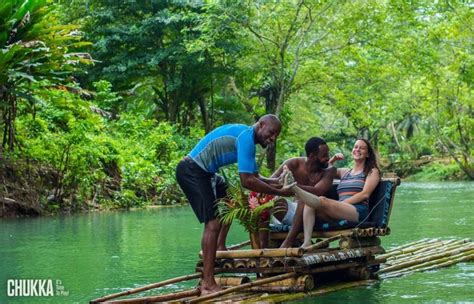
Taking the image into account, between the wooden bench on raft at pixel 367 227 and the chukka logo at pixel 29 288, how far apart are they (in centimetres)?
223

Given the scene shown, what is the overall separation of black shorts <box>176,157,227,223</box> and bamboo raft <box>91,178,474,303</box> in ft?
1.39

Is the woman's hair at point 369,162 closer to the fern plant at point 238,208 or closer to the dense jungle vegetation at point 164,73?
the fern plant at point 238,208

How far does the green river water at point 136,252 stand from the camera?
762 centimetres

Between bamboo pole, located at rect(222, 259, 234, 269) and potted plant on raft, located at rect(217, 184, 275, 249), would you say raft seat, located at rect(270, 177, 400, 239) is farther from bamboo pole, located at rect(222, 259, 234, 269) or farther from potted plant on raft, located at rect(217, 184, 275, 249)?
bamboo pole, located at rect(222, 259, 234, 269)

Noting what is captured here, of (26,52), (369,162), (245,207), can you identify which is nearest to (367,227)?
(369,162)

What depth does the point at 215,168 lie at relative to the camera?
7.34 meters

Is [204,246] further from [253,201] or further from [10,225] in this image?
[10,225]

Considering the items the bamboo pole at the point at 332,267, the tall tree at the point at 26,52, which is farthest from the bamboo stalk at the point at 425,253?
the tall tree at the point at 26,52

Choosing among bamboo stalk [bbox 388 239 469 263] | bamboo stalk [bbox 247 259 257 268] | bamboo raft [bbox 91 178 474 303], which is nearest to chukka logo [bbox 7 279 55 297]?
bamboo raft [bbox 91 178 474 303]

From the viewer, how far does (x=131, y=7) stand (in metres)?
29.3

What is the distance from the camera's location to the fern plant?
7316 mm

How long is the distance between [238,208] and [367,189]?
1807 mm

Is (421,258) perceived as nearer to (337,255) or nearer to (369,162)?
(369,162)

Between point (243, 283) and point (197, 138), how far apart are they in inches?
848
